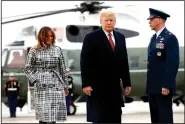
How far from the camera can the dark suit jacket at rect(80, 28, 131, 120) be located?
5.98 metres

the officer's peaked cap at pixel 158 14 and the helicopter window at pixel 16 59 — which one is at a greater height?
the officer's peaked cap at pixel 158 14

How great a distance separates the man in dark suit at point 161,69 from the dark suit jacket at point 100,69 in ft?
1.39

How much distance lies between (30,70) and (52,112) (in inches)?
21.5

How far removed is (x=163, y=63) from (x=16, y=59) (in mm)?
9543

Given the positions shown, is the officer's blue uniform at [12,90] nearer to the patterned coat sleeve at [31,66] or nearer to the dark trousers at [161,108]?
the patterned coat sleeve at [31,66]

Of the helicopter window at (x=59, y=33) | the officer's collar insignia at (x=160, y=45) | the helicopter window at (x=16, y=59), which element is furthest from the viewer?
the helicopter window at (x=16, y=59)

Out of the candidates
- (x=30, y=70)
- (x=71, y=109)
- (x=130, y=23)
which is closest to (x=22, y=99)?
(x=71, y=109)

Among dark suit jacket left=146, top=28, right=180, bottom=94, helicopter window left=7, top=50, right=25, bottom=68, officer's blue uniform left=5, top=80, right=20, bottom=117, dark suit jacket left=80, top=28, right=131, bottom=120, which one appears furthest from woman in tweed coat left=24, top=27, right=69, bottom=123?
helicopter window left=7, top=50, right=25, bottom=68

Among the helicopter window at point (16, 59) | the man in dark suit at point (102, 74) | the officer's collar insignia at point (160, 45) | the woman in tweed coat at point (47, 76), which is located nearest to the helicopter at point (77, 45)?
the helicopter window at point (16, 59)

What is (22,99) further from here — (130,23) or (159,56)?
(159,56)

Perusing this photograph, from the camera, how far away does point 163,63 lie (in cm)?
615

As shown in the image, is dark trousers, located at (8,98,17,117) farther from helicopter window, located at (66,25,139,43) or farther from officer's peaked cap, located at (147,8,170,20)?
officer's peaked cap, located at (147,8,170,20)

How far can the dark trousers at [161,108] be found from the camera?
616 centimetres

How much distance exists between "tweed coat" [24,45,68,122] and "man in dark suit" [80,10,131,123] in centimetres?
55
